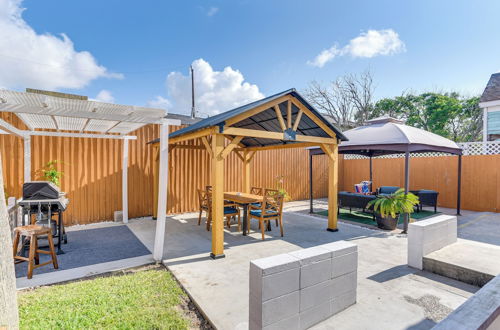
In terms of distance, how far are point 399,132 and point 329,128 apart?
2.02m

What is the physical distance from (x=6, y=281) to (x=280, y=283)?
1.86m

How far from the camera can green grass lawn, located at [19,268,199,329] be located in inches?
98.6

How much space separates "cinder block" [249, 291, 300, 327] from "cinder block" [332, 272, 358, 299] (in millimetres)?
535

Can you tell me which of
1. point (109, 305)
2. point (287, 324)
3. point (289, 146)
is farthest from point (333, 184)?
point (109, 305)

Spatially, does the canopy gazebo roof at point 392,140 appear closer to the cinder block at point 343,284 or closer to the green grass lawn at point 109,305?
the cinder block at point 343,284

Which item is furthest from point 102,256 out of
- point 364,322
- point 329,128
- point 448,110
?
point 448,110

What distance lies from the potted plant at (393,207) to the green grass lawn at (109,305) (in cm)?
489

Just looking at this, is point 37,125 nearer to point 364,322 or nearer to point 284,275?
point 284,275

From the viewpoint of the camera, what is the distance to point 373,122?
8.11 m

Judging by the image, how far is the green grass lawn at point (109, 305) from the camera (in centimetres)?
250

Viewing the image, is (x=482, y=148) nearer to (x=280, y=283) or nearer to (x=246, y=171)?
(x=246, y=171)

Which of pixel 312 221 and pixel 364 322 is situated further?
pixel 312 221

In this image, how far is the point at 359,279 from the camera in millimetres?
3479

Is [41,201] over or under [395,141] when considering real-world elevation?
under
